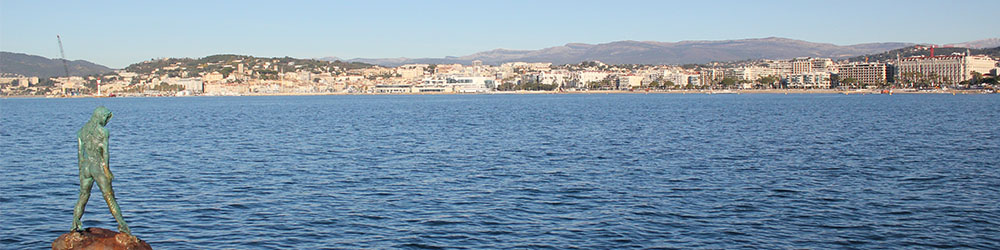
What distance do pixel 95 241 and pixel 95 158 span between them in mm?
1010

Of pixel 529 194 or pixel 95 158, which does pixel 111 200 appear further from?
pixel 529 194

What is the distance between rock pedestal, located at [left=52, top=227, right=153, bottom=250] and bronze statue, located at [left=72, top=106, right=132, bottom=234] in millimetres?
198

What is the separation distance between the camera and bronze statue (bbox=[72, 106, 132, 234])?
10000 mm

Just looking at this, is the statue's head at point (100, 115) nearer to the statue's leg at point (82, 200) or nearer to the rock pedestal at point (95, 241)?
the statue's leg at point (82, 200)

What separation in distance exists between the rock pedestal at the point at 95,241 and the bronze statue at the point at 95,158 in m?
0.20

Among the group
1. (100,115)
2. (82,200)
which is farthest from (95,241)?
(100,115)

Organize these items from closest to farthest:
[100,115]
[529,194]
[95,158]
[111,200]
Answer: [100,115]
[95,158]
[111,200]
[529,194]

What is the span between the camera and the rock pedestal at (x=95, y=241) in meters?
9.68

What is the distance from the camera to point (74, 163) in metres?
26.7

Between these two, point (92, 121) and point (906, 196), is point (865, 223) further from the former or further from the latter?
point (92, 121)

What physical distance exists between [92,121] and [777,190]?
1421 cm

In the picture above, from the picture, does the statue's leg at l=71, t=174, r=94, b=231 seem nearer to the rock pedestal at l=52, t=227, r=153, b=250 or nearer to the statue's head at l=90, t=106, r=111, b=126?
the rock pedestal at l=52, t=227, r=153, b=250

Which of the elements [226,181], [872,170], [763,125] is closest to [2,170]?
[226,181]

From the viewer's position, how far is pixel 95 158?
1018 cm
